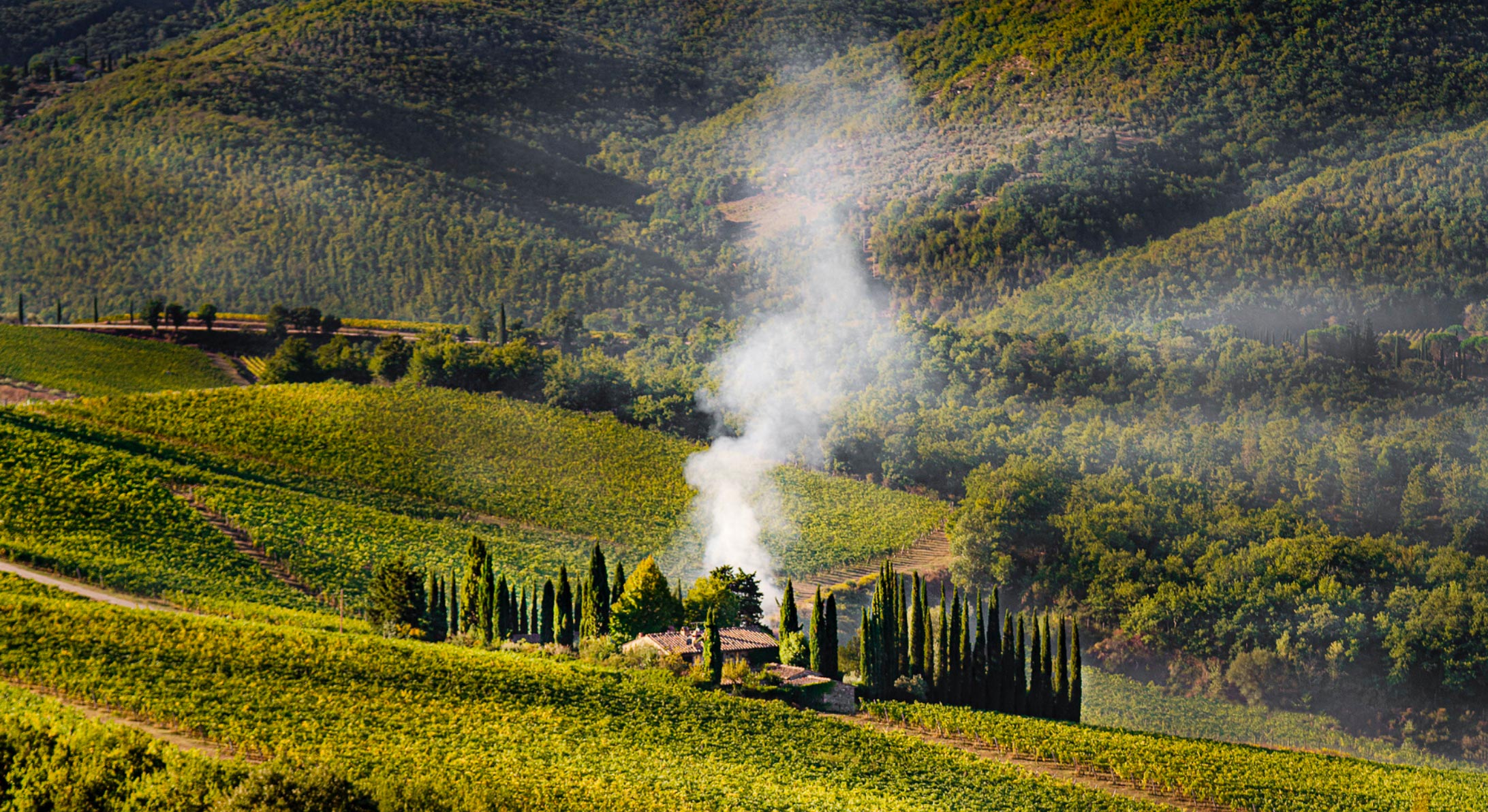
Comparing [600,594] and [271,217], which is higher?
[271,217]

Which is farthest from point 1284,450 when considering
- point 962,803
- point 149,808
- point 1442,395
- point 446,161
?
point 446,161

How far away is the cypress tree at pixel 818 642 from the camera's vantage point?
6353 centimetres

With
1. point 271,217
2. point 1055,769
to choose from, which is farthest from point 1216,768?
point 271,217

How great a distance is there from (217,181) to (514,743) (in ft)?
423

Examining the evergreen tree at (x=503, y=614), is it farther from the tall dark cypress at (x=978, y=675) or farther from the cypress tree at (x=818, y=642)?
the tall dark cypress at (x=978, y=675)

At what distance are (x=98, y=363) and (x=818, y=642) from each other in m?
74.3

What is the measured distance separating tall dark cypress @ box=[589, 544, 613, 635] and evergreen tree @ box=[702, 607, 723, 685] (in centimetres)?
660

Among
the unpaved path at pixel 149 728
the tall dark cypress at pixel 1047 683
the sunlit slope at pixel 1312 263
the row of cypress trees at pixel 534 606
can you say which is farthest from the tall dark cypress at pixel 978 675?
the sunlit slope at pixel 1312 263

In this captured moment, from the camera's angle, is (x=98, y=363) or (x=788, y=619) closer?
(x=788, y=619)

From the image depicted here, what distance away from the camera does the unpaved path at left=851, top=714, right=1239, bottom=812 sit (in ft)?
181

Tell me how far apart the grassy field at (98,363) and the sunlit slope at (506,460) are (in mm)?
15031

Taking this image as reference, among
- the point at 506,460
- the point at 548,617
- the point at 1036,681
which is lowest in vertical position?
the point at 1036,681

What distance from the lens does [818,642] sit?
6378cm

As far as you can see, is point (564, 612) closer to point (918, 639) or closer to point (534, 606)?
point (534, 606)
